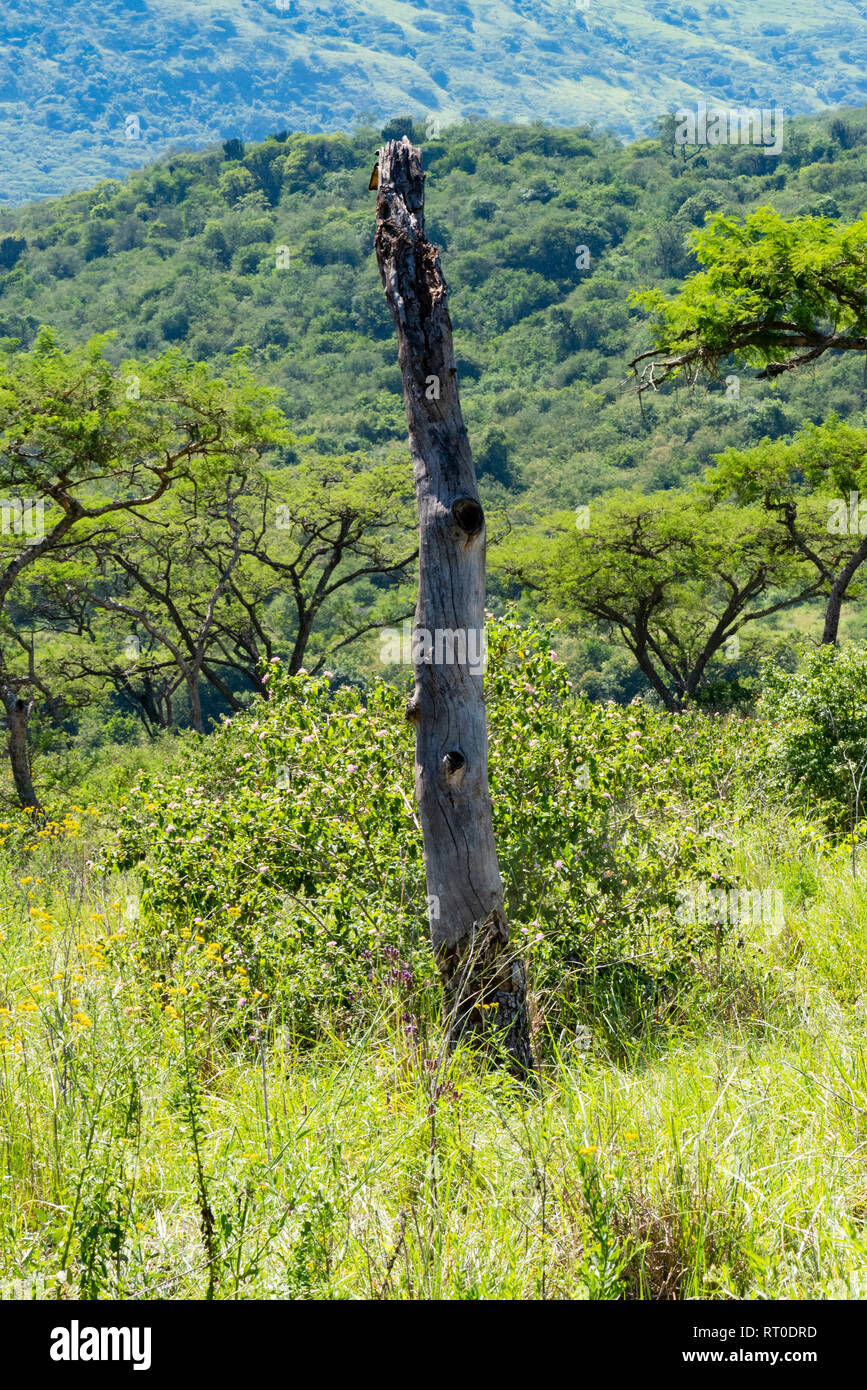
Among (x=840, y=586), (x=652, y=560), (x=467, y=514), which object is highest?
(x=652, y=560)

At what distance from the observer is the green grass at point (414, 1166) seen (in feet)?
7.52

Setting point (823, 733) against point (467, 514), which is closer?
point (467, 514)

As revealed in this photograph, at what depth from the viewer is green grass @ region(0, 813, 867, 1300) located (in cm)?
229

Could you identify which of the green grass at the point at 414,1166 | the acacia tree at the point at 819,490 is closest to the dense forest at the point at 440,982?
the green grass at the point at 414,1166

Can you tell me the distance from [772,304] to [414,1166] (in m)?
9.29

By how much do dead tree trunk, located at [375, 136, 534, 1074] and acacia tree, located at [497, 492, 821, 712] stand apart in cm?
1806

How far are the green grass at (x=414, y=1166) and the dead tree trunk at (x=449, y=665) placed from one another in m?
0.26

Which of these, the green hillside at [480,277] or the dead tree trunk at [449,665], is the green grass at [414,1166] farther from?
the green hillside at [480,277]

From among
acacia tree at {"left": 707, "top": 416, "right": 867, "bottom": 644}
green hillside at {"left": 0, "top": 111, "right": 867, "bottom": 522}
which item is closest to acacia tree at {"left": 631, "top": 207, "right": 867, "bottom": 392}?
acacia tree at {"left": 707, "top": 416, "right": 867, "bottom": 644}

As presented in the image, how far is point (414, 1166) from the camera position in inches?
112

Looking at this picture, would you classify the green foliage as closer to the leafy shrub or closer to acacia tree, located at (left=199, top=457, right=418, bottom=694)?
the leafy shrub

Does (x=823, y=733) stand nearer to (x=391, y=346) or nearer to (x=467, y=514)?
(x=467, y=514)

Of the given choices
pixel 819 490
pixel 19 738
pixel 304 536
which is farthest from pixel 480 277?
pixel 19 738
